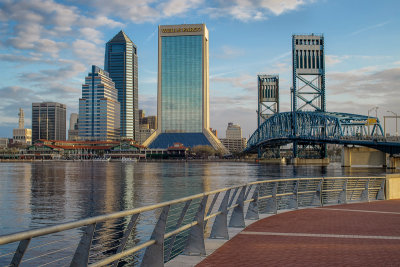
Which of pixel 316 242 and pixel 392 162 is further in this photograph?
pixel 392 162

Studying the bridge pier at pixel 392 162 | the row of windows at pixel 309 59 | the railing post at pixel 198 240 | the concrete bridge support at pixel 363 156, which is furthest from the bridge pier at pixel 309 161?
the railing post at pixel 198 240

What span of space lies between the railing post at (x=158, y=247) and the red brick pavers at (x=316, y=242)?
1705 millimetres

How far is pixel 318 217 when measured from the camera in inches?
691

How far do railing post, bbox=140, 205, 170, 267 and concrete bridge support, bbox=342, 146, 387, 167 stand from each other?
424 ft

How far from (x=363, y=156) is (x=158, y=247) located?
432 ft

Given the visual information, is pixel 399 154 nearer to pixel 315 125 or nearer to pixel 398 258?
pixel 315 125

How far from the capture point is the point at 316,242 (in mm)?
12211

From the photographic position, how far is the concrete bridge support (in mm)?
127250

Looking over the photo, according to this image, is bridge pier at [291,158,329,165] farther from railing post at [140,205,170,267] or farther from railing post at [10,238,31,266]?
railing post at [10,238,31,266]

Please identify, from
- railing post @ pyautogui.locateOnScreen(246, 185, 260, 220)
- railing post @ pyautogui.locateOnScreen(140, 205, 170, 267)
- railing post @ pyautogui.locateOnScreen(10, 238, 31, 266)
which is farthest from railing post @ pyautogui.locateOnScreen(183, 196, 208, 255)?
railing post @ pyautogui.locateOnScreen(246, 185, 260, 220)

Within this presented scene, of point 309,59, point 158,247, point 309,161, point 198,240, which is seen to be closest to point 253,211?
point 198,240

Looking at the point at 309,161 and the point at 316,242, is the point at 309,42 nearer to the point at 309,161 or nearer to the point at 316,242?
the point at 309,161

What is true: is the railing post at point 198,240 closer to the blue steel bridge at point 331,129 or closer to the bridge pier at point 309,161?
the blue steel bridge at point 331,129

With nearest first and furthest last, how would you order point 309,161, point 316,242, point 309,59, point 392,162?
point 316,242, point 392,162, point 309,161, point 309,59
